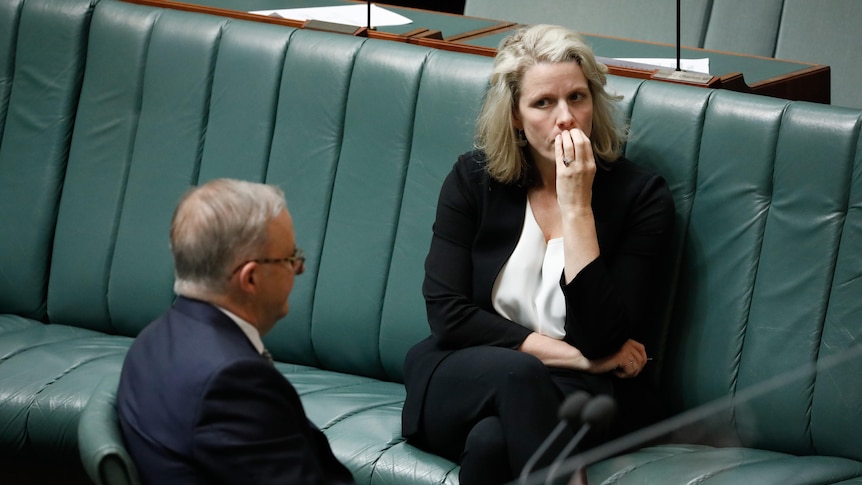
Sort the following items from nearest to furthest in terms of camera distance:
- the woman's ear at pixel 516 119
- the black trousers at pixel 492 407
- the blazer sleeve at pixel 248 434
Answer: the blazer sleeve at pixel 248 434
the black trousers at pixel 492 407
the woman's ear at pixel 516 119

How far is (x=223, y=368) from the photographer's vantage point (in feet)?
4.69

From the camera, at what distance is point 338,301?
8.98 feet

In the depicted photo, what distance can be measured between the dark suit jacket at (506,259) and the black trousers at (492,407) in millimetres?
57

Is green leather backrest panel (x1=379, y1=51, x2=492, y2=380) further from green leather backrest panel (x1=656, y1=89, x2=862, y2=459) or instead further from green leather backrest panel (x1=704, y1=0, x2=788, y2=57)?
green leather backrest panel (x1=704, y1=0, x2=788, y2=57)

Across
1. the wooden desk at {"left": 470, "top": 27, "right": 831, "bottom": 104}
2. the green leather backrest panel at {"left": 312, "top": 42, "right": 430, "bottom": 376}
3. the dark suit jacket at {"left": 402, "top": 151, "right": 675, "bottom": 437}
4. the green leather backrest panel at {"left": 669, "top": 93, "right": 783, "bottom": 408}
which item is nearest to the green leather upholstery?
the dark suit jacket at {"left": 402, "top": 151, "right": 675, "bottom": 437}

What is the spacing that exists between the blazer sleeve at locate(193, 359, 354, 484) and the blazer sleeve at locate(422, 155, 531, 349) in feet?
2.80

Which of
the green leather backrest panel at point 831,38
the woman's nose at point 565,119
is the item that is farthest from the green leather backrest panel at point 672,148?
the green leather backrest panel at point 831,38

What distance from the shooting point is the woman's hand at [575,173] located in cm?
225

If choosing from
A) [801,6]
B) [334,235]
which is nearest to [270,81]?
[334,235]

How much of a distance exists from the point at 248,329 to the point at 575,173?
0.91 metres

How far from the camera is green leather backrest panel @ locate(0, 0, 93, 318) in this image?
118 inches

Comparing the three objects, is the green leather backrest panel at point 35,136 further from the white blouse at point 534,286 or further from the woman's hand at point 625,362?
the woman's hand at point 625,362

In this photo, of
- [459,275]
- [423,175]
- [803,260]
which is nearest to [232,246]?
[459,275]

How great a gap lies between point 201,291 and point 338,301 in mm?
1177
